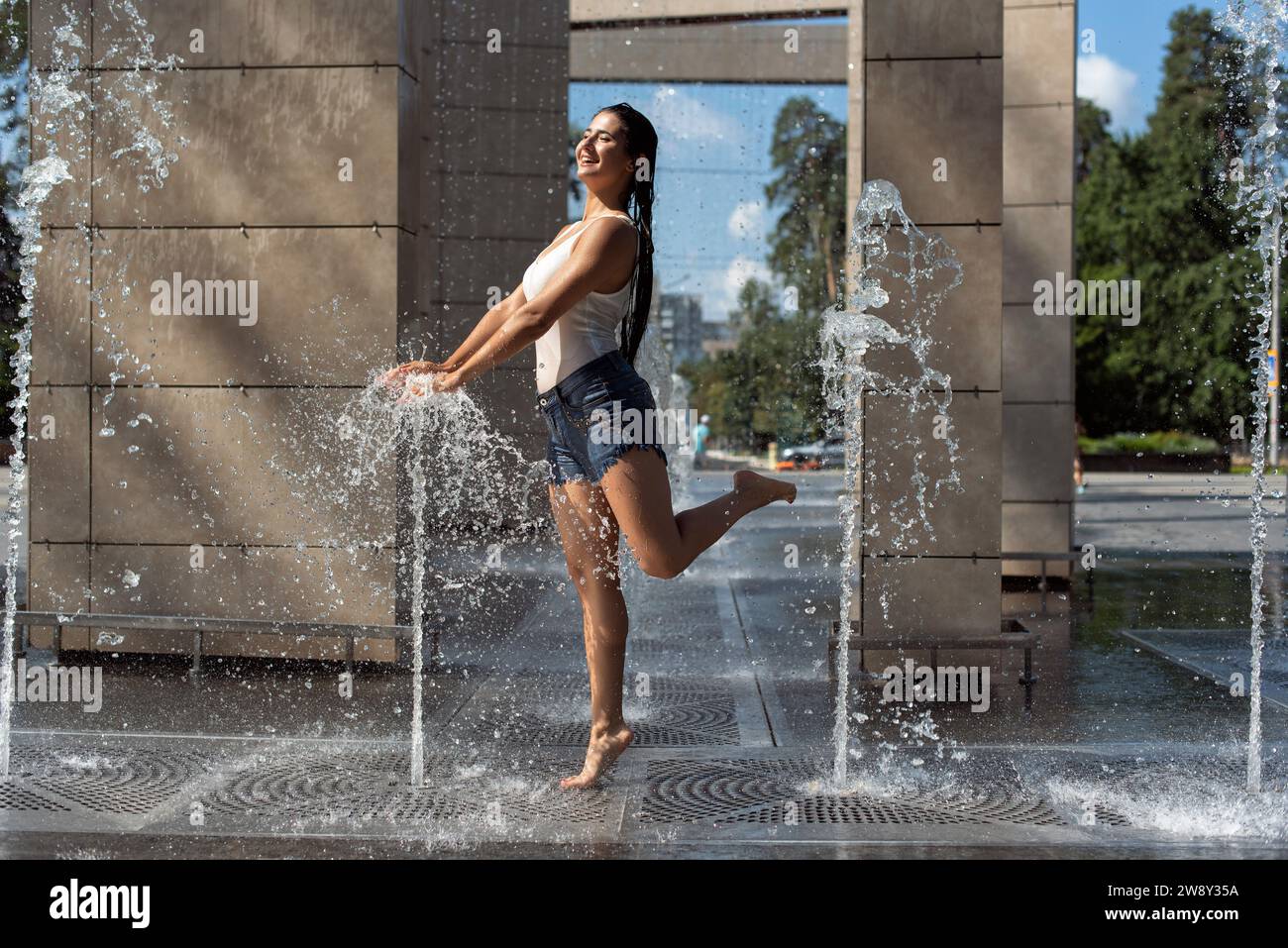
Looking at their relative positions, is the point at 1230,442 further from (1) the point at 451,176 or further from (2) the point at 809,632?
(2) the point at 809,632

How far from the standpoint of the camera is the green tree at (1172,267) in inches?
1882

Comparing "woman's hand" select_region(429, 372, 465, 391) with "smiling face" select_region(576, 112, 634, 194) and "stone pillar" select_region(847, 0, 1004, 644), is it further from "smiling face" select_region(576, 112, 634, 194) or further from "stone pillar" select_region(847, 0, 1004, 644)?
"stone pillar" select_region(847, 0, 1004, 644)

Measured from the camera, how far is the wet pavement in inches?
158

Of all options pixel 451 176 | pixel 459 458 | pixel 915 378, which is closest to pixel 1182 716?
pixel 915 378

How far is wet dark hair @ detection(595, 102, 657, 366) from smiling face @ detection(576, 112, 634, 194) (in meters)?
0.03

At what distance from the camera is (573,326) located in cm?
440

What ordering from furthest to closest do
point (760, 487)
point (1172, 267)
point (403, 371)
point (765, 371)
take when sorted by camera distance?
point (765, 371) → point (1172, 267) → point (760, 487) → point (403, 371)

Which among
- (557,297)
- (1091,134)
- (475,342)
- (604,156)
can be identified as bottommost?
(475,342)

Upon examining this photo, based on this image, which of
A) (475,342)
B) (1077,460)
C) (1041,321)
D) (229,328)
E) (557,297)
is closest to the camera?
(557,297)

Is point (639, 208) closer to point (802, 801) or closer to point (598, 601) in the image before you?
point (598, 601)

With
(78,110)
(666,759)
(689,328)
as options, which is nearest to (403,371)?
(666,759)

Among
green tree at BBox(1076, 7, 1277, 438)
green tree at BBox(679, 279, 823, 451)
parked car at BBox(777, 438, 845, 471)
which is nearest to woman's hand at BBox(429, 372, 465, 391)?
parked car at BBox(777, 438, 845, 471)

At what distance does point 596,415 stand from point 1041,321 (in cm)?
875

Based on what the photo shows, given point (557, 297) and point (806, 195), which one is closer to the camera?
point (557, 297)
